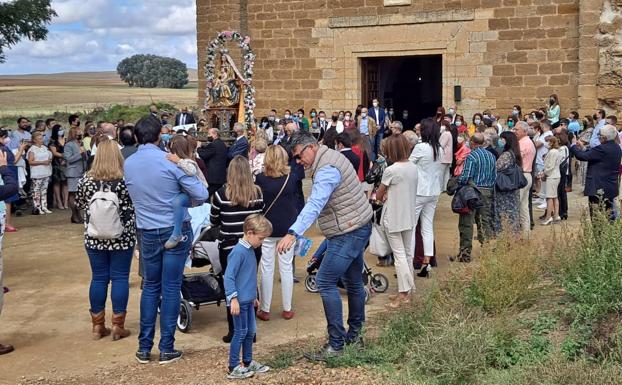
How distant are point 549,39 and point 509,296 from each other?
41.3ft

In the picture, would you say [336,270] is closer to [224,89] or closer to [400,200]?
[400,200]

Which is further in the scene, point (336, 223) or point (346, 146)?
point (346, 146)

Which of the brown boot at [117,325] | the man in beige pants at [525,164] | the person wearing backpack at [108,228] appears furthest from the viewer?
the man in beige pants at [525,164]

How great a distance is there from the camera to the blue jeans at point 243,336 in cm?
545

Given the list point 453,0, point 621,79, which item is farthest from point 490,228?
point 453,0

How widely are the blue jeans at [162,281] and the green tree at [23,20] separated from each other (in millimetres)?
16790

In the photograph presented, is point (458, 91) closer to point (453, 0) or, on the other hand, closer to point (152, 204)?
point (453, 0)

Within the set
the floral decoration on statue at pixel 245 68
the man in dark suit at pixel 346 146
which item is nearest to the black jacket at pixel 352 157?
the man in dark suit at pixel 346 146

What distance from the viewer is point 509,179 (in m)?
9.09

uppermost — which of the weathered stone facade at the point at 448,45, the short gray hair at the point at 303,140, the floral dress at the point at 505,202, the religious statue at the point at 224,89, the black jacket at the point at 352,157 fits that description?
the weathered stone facade at the point at 448,45

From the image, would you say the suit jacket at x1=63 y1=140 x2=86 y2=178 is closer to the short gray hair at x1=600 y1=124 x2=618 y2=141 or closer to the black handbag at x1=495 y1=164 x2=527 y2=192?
the black handbag at x1=495 y1=164 x2=527 y2=192

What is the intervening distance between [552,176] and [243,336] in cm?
740

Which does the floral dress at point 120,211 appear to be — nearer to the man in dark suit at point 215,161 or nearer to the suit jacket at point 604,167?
the man in dark suit at point 215,161

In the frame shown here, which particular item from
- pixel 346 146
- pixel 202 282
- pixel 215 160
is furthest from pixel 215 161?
pixel 202 282
